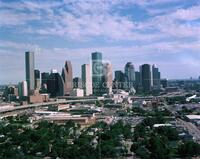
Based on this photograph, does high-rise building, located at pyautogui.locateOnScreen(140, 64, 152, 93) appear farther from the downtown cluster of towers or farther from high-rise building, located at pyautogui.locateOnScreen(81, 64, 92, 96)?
high-rise building, located at pyautogui.locateOnScreen(81, 64, 92, 96)

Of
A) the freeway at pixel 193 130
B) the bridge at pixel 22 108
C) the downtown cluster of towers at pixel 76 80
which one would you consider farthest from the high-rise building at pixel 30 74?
the freeway at pixel 193 130

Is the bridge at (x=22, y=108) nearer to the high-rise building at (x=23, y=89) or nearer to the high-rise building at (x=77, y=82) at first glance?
the high-rise building at (x=23, y=89)

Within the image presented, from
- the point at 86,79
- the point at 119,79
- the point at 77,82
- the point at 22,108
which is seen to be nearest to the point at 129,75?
the point at 119,79

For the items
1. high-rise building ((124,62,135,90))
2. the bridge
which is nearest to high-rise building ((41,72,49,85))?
the bridge

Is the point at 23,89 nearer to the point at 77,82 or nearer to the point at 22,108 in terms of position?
the point at 22,108

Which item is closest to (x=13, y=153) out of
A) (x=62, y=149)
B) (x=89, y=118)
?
(x=62, y=149)

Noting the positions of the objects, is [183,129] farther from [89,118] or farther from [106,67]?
[106,67]

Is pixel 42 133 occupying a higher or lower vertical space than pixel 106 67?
lower
